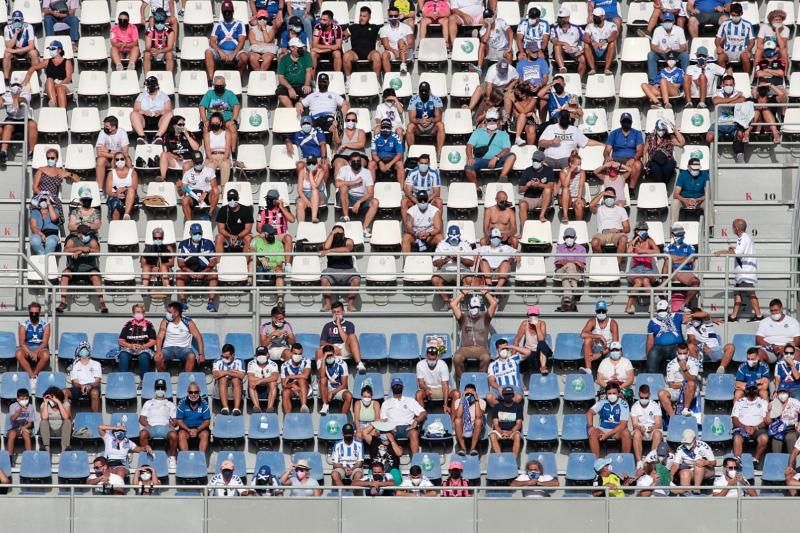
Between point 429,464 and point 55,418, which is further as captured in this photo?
point 55,418

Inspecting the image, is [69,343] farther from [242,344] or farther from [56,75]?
[56,75]

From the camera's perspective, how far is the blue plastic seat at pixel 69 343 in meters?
28.0

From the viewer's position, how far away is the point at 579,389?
2728 cm

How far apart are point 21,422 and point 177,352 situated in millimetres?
2203

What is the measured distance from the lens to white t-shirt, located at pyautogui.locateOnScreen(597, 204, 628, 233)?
29.1 m

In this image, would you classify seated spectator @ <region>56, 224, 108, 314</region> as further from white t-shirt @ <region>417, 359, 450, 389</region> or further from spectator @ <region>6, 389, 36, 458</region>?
white t-shirt @ <region>417, 359, 450, 389</region>

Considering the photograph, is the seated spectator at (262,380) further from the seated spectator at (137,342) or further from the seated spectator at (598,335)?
the seated spectator at (598,335)

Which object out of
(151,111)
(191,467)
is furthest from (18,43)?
(191,467)

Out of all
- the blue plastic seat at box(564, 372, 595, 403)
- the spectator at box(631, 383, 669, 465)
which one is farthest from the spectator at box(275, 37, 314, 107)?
the spectator at box(631, 383, 669, 465)

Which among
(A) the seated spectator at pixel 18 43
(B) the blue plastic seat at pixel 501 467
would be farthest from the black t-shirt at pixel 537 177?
(A) the seated spectator at pixel 18 43

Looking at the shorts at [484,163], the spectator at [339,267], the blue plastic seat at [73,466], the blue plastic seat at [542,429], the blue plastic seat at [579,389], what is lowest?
the blue plastic seat at [73,466]

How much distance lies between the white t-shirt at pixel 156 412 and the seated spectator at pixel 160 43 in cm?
673

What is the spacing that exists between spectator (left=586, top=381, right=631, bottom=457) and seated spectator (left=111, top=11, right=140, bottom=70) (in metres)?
9.43

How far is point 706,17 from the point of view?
32.0m
